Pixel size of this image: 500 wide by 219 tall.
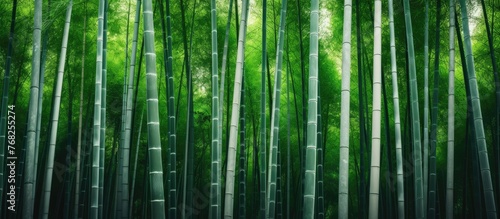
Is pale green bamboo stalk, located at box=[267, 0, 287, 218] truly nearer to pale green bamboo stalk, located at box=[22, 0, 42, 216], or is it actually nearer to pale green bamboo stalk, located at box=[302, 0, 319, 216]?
pale green bamboo stalk, located at box=[302, 0, 319, 216]

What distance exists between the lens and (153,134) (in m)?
2.08

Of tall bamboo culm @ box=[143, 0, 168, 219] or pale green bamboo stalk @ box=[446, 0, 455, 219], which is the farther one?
pale green bamboo stalk @ box=[446, 0, 455, 219]

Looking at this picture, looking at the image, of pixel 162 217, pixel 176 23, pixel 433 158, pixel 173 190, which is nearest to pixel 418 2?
pixel 433 158

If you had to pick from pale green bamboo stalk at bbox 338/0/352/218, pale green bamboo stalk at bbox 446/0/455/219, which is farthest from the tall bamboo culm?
pale green bamboo stalk at bbox 446/0/455/219

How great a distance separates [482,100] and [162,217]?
6.65 m

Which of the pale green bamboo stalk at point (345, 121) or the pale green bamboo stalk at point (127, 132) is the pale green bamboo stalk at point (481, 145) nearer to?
the pale green bamboo stalk at point (345, 121)

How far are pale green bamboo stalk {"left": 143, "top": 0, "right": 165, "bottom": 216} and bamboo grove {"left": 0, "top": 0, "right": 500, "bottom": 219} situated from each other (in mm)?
1185

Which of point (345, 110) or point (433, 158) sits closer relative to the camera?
point (345, 110)

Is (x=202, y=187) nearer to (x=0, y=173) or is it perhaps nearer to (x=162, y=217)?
(x=0, y=173)

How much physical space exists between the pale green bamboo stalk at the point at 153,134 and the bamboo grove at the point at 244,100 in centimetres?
119

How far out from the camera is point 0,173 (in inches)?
147

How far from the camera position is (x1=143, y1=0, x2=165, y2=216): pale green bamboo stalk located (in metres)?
2.06

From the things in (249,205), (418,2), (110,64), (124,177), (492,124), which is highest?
(418,2)

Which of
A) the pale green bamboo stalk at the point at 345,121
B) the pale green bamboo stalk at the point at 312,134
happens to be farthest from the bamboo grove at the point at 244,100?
the pale green bamboo stalk at the point at 312,134
